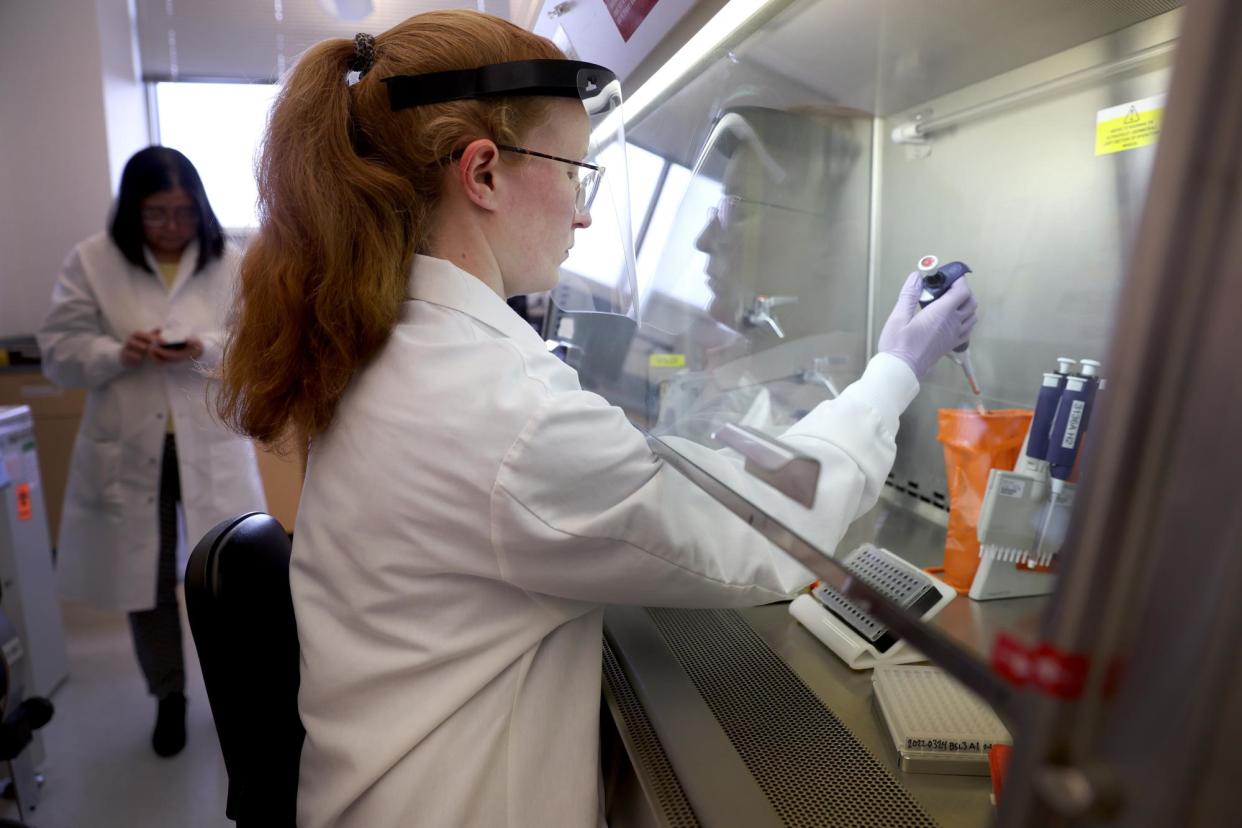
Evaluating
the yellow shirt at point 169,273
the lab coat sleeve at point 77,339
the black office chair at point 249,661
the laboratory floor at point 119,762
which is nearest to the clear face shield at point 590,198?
the black office chair at point 249,661

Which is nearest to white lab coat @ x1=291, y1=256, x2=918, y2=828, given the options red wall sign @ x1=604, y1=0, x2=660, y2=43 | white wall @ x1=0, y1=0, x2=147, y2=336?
red wall sign @ x1=604, y1=0, x2=660, y2=43

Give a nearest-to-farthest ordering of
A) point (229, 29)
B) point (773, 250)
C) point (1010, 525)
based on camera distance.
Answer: point (1010, 525) → point (773, 250) → point (229, 29)

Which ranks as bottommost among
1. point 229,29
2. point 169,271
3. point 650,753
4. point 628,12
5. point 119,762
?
point 119,762

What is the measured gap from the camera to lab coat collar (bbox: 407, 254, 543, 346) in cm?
83

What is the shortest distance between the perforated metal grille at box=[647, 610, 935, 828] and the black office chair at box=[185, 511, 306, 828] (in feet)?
1.65

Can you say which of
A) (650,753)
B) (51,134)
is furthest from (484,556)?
(51,134)

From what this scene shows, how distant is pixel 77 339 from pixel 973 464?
87.0 inches

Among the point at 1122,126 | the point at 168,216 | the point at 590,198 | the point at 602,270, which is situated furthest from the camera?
the point at 168,216

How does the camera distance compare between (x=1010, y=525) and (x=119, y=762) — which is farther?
(x=119, y=762)

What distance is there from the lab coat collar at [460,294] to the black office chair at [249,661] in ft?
1.26

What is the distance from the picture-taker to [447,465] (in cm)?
72

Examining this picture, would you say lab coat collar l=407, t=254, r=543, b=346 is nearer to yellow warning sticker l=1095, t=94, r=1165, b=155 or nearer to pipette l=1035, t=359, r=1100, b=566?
pipette l=1035, t=359, r=1100, b=566

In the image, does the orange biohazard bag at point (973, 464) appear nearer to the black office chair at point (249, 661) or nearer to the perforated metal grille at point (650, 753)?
the perforated metal grille at point (650, 753)

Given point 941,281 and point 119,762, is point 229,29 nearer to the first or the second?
point 119,762
